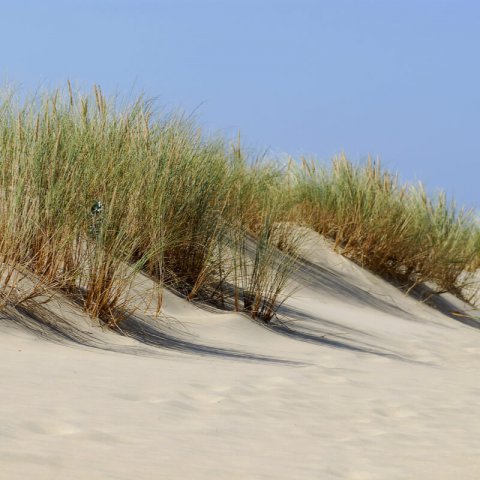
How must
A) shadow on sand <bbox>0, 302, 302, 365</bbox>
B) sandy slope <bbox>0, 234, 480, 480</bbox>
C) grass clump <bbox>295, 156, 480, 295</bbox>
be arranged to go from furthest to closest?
grass clump <bbox>295, 156, 480, 295</bbox> < shadow on sand <bbox>0, 302, 302, 365</bbox> < sandy slope <bbox>0, 234, 480, 480</bbox>

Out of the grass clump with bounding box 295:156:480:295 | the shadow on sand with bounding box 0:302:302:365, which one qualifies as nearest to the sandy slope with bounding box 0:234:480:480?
the shadow on sand with bounding box 0:302:302:365

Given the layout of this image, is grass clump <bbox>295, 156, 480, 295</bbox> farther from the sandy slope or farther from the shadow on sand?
the shadow on sand

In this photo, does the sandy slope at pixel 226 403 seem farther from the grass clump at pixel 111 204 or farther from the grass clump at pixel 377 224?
the grass clump at pixel 377 224

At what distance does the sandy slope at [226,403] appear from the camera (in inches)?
116

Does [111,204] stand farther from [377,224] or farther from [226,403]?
[377,224]

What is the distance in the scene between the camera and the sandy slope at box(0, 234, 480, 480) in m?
2.94

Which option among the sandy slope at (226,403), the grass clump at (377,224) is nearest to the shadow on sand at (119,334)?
the sandy slope at (226,403)

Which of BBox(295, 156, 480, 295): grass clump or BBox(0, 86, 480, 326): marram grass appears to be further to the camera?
BBox(295, 156, 480, 295): grass clump

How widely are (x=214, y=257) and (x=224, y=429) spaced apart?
3546 mm

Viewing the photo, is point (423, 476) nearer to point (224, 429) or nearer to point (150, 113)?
point (224, 429)

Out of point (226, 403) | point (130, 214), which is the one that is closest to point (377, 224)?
point (130, 214)

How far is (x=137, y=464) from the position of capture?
9.27ft

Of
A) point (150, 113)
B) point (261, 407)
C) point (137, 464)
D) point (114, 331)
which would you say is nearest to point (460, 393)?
point (261, 407)

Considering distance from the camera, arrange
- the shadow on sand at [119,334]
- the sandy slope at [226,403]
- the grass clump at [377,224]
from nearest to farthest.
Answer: the sandy slope at [226,403] < the shadow on sand at [119,334] < the grass clump at [377,224]
